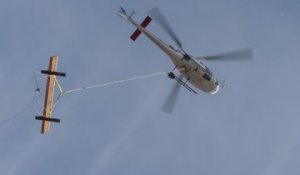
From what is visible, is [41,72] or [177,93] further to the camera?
[177,93]

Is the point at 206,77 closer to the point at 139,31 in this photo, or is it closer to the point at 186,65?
the point at 186,65

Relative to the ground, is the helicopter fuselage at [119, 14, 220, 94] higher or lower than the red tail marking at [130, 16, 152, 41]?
lower

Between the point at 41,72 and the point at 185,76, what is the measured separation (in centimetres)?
1529

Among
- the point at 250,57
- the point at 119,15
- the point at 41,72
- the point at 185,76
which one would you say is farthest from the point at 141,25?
the point at 41,72

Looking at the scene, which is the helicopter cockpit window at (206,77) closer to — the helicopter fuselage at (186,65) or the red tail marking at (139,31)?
the helicopter fuselage at (186,65)

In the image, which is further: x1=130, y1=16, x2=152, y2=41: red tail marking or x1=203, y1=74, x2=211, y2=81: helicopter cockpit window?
x1=130, y1=16, x2=152, y2=41: red tail marking

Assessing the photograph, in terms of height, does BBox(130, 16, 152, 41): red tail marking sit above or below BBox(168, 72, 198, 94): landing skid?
above

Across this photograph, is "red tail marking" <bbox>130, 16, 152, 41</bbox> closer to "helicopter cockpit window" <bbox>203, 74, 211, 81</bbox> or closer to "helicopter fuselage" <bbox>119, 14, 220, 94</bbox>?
"helicopter fuselage" <bbox>119, 14, 220, 94</bbox>

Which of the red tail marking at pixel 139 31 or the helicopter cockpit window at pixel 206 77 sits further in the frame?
the red tail marking at pixel 139 31

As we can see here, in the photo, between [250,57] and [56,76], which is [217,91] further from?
[56,76]

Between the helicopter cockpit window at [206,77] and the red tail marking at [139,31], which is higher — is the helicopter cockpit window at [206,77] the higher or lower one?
the lower one

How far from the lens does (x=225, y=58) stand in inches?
2247

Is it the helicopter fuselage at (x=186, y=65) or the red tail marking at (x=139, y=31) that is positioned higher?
the red tail marking at (x=139, y=31)

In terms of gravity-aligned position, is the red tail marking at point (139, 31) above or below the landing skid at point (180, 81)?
above
